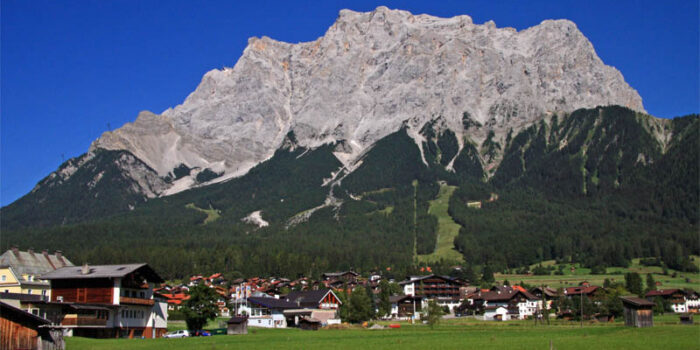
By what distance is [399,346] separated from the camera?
179 ft

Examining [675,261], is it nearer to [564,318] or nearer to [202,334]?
[564,318]

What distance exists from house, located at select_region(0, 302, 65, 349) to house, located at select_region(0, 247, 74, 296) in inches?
1817

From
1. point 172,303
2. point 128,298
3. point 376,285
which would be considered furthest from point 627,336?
point 376,285

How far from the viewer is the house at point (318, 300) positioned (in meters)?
119

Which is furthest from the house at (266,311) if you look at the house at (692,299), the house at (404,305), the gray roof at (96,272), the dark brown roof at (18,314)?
the house at (692,299)

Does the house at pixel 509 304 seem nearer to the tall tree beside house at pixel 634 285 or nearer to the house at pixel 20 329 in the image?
the tall tree beside house at pixel 634 285

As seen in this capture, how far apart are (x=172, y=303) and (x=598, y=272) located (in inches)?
4525

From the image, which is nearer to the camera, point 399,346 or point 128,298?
point 399,346

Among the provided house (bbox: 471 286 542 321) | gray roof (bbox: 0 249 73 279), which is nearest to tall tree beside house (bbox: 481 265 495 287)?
house (bbox: 471 286 542 321)

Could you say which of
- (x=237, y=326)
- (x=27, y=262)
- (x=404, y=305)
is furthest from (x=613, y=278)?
(x=27, y=262)

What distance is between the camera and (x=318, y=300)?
391 ft

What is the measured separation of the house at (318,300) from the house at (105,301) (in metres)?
38.1

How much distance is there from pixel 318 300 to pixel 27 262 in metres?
46.6

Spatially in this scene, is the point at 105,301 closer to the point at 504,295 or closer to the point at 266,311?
the point at 266,311
